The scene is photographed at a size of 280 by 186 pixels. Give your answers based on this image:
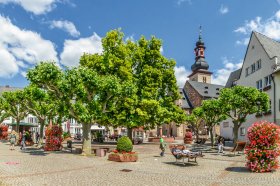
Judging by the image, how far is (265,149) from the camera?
16.3 metres

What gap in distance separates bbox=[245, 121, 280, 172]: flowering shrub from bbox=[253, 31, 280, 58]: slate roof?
70.4ft

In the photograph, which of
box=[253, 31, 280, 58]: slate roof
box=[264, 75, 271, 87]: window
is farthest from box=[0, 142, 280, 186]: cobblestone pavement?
box=[253, 31, 280, 58]: slate roof

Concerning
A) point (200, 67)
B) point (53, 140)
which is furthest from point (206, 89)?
point (53, 140)

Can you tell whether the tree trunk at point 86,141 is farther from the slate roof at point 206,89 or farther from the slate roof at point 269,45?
the slate roof at point 206,89

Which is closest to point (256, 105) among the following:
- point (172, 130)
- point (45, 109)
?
point (45, 109)

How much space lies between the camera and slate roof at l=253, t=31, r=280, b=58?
3634cm

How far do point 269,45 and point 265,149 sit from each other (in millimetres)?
25430

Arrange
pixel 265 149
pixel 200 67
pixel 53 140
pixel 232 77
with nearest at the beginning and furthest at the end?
pixel 265 149 < pixel 53 140 < pixel 232 77 < pixel 200 67

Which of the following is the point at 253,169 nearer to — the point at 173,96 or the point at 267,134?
the point at 267,134

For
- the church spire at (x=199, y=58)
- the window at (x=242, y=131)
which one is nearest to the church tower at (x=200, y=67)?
the church spire at (x=199, y=58)

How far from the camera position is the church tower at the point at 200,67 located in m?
109

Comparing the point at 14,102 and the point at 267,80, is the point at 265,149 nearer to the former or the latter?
the point at 267,80

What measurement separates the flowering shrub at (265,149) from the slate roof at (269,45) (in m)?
21.5

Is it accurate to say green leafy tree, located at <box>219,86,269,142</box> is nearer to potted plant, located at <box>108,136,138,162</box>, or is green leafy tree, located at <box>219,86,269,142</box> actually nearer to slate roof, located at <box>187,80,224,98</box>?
potted plant, located at <box>108,136,138,162</box>
